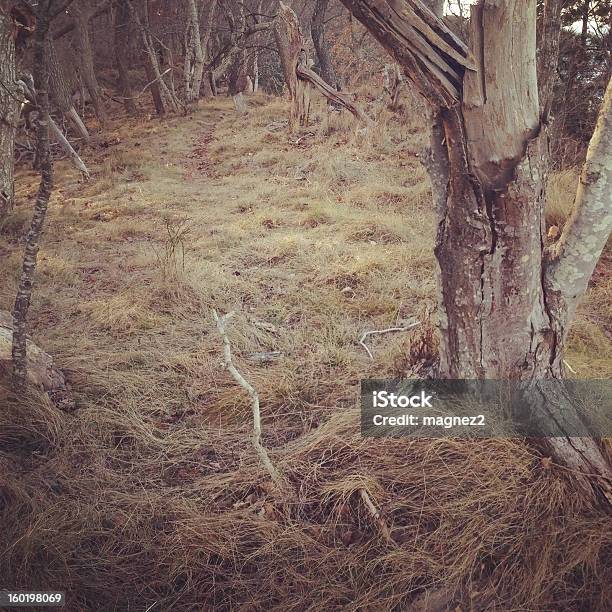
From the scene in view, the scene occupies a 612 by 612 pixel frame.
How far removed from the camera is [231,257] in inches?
183

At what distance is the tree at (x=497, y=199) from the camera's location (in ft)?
5.58


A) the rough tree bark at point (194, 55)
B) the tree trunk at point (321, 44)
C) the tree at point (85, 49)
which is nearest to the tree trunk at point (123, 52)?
the tree at point (85, 49)

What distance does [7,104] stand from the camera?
14.1 feet

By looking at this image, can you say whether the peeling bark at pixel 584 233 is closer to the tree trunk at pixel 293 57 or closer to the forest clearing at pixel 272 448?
the forest clearing at pixel 272 448

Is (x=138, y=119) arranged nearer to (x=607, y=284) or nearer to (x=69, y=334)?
(x=69, y=334)

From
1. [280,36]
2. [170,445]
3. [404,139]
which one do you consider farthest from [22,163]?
[170,445]

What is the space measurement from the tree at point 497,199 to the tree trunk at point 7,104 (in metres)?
3.54

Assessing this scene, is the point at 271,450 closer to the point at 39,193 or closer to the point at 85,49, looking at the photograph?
the point at 39,193

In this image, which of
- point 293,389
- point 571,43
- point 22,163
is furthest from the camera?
point 22,163

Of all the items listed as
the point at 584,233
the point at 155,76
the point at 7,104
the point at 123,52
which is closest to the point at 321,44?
the point at 155,76

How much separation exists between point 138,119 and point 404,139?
6.97 meters
